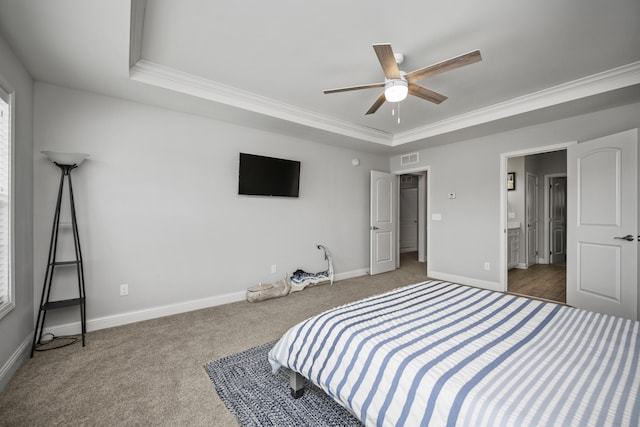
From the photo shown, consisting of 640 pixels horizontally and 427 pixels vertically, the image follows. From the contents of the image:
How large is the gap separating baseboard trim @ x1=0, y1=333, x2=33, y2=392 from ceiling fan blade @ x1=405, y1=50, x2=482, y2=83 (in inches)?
144

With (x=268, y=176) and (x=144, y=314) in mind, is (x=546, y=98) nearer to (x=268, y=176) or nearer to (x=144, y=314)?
(x=268, y=176)

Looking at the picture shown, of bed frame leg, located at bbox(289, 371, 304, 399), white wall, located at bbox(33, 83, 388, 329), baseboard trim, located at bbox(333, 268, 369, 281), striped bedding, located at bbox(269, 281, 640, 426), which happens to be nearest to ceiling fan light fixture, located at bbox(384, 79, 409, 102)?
striped bedding, located at bbox(269, 281, 640, 426)

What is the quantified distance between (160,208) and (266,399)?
237 cm

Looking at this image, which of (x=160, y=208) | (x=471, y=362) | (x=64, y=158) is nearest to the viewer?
(x=471, y=362)

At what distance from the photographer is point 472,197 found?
4328 millimetres

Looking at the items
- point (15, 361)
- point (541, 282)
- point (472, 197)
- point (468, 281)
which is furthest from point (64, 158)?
point (541, 282)

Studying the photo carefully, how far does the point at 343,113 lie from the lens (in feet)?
12.0

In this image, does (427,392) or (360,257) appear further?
(360,257)

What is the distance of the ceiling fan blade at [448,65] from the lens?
1805mm

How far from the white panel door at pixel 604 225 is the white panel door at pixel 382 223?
2.64 meters

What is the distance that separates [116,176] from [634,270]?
5.41 m

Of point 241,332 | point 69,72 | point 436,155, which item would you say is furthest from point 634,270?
point 69,72

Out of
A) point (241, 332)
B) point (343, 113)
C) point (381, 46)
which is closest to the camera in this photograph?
point (381, 46)

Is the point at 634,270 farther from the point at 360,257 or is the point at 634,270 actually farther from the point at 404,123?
the point at 360,257
